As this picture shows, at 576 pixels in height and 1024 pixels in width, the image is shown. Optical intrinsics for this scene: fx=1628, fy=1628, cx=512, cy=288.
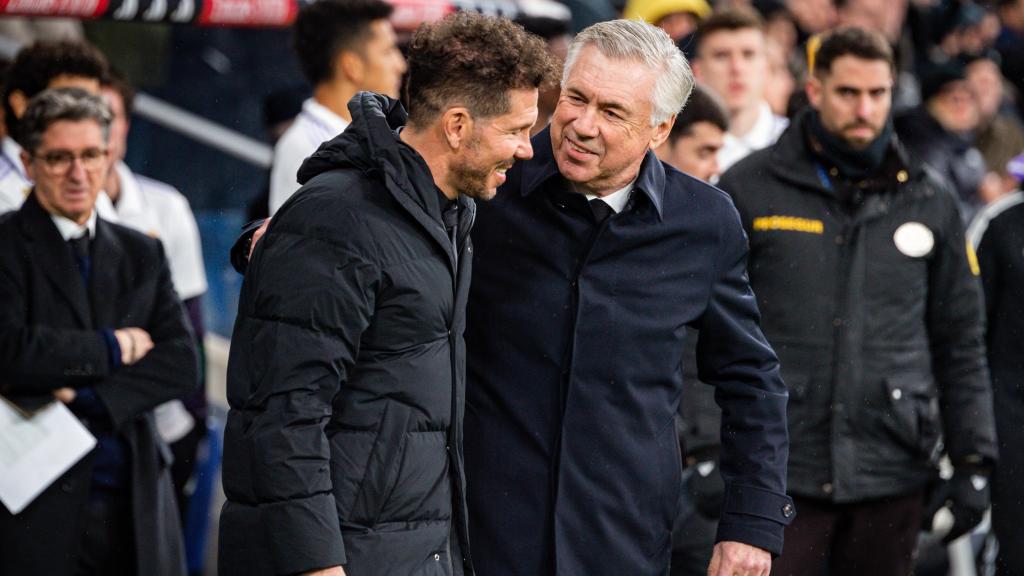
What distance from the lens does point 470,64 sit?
3631 mm

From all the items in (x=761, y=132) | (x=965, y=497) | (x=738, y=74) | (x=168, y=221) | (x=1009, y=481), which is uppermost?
(x=738, y=74)

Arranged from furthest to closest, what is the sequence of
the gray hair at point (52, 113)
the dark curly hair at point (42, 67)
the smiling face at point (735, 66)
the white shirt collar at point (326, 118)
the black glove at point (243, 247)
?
the smiling face at point (735, 66), the white shirt collar at point (326, 118), the dark curly hair at point (42, 67), the gray hair at point (52, 113), the black glove at point (243, 247)

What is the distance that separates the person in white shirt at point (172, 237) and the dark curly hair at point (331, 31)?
0.68 meters

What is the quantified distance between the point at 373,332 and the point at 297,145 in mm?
2274

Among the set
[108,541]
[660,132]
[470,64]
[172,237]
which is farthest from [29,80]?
[470,64]

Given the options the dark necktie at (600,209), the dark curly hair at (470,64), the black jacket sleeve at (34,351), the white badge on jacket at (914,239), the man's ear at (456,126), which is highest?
the dark curly hair at (470,64)

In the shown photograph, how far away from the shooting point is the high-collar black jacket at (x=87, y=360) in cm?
475

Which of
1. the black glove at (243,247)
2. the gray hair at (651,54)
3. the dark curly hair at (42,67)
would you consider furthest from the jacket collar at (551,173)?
the dark curly hair at (42,67)

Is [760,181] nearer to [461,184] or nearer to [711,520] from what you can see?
[711,520]

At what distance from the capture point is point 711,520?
5.68 metres

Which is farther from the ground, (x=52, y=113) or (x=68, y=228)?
(x=52, y=113)

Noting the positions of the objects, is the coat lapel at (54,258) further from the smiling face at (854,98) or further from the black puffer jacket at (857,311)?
the smiling face at (854,98)

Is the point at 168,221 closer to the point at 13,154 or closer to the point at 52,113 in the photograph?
the point at 13,154

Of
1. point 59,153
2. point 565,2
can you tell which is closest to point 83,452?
point 59,153
